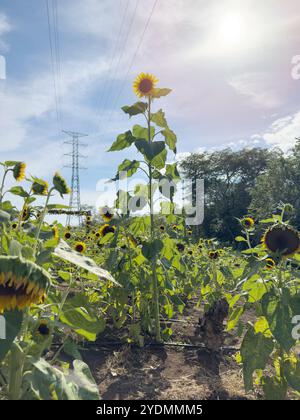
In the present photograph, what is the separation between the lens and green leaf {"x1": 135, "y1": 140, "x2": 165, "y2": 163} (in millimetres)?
2434

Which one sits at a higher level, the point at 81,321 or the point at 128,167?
the point at 128,167

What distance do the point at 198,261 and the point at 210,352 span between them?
3.23 meters

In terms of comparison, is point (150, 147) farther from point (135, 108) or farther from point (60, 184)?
point (60, 184)

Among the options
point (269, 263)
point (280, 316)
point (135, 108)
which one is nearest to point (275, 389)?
point (280, 316)

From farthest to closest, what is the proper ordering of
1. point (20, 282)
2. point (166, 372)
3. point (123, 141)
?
point (123, 141), point (166, 372), point (20, 282)

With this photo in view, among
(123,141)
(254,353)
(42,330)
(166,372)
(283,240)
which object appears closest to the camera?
(42,330)

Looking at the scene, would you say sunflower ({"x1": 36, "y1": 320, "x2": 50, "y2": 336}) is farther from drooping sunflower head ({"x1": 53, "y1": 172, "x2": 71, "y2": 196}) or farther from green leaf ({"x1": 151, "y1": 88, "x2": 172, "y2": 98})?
green leaf ({"x1": 151, "y1": 88, "x2": 172, "y2": 98})

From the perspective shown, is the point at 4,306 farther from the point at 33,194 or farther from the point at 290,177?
the point at 290,177

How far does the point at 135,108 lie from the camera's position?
2742 millimetres

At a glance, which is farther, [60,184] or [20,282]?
[60,184]

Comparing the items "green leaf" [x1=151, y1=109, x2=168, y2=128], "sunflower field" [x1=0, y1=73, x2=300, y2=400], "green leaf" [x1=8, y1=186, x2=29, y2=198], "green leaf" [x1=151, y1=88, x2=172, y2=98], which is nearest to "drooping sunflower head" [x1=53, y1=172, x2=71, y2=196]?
"sunflower field" [x1=0, y1=73, x2=300, y2=400]

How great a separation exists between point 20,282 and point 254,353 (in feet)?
3.81

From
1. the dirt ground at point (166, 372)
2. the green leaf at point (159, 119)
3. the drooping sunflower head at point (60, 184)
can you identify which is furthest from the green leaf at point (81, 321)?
the green leaf at point (159, 119)

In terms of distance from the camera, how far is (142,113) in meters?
2.78
